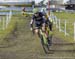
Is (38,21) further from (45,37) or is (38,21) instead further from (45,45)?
(45,45)

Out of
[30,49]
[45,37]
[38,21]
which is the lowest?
[30,49]

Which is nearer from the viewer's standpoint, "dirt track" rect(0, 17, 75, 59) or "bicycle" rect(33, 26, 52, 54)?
"bicycle" rect(33, 26, 52, 54)

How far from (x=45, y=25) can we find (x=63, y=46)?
95.6 inches

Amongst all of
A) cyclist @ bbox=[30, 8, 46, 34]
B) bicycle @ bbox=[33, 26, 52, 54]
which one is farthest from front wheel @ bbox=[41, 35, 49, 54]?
cyclist @ bbox=[30, 8, 46, 34]

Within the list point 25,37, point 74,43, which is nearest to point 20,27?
point 25,37

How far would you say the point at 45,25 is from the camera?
10461mm

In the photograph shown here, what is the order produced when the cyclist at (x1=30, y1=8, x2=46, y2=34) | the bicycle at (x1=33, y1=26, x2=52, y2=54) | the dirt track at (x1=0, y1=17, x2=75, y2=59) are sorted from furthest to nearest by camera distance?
1. the dirt track at (x1=0, y1=17, x2=75, y2=59)
2. the cyclist at (x1=30, y1=8, x2=46, y2=34)
3. the bicycle at (x1=33, y1=26, x2=52, y2=54)

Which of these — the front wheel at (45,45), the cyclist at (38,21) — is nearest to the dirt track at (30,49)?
the front wheel at (45,45)

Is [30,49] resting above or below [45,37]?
below

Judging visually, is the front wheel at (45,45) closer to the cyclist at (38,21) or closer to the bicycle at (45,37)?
the bicycle at (45,37)

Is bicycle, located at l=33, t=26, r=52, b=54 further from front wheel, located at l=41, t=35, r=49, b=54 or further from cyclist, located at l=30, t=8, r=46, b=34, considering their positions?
cyclist, located at l=30, t=8, r=46, b=34

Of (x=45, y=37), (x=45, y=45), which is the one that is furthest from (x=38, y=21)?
(x=45, y=45)

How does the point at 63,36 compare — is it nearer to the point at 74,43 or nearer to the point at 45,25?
the point at 74,43

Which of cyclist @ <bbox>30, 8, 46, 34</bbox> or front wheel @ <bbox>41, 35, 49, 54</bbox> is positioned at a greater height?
cyclist @ <bbox>30, 8, 46, 34</bbox>
